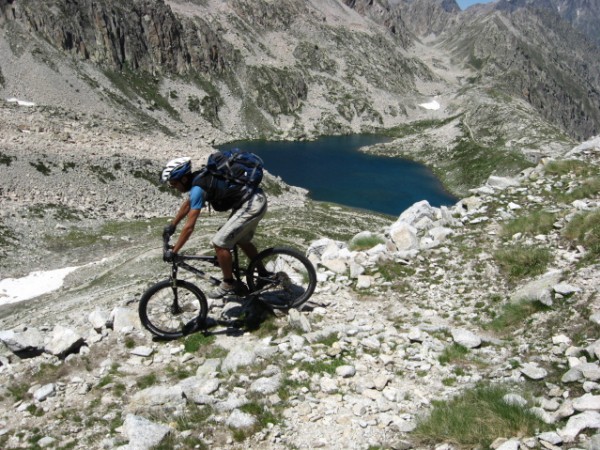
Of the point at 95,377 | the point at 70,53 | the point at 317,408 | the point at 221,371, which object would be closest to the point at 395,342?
the point at 317,408

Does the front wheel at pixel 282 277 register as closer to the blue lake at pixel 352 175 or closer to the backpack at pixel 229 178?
the backpack at pixel 229 178

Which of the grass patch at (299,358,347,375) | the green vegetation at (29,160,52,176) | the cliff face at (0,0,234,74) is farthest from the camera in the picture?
the cliff face at (0,0,234,74)

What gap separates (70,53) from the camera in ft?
524

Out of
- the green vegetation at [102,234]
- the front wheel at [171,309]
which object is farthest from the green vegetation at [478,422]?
the green vegetation at [102,234]

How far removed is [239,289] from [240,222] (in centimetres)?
200

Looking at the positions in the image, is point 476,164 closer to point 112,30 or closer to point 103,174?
point 103,174

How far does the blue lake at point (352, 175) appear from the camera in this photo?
10900cm

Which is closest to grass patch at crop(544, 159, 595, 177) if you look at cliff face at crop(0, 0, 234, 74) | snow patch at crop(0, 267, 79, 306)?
snow patch at crop(0, 267, 79, 306)

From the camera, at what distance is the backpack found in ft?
35.8

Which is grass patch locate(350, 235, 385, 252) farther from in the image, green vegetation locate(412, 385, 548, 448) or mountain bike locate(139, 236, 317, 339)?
green vegetation locate(412, 385, 548, 448)

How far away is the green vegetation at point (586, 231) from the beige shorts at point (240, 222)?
363 inches

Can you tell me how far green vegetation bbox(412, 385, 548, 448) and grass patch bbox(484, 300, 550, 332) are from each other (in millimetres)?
3944

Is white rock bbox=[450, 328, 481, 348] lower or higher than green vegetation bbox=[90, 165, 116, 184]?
lower

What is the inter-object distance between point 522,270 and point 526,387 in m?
6.58
